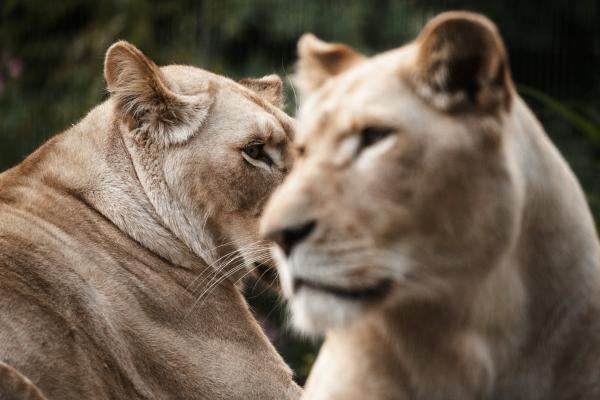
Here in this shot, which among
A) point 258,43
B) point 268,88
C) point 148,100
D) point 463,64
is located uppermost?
point 463,64

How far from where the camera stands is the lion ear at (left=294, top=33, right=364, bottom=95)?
8.50 feet

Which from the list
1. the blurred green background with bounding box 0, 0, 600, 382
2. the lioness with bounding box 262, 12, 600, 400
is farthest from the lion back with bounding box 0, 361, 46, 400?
the blurred green background with bounding box 0, 0, 600, 382

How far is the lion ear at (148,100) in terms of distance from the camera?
330 centimetres

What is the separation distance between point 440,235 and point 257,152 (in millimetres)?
1366

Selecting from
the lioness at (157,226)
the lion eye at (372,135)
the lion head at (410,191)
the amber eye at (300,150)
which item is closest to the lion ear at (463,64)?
the lion head at (410,191)

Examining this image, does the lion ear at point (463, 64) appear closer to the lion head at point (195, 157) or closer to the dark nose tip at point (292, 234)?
the dark nose tip at point (292, 234)

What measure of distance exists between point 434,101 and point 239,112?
4.49 ft

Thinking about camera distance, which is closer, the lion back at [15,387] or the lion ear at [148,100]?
the lion back at [15,387]

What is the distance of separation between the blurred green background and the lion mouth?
5.09m

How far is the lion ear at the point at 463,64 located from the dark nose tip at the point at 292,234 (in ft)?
1.25

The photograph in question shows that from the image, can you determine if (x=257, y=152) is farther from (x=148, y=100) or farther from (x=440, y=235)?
(x=440, y=235)

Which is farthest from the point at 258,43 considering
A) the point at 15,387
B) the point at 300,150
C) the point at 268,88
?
the point at 300,150

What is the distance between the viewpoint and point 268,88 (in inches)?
149

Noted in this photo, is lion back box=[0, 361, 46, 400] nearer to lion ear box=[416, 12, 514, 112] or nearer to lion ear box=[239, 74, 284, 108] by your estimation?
lion ear box=[416, 12, 514, 112]
